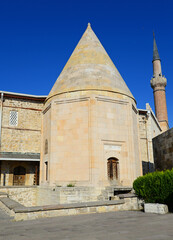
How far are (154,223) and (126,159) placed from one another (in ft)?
30.1

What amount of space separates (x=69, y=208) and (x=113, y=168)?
7.52 metres

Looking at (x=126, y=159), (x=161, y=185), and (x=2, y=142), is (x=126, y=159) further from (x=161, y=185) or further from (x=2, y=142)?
(x=2, y=142)

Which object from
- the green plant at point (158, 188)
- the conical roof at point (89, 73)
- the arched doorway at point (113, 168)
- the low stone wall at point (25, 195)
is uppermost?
the conical roof at point (89, 73)

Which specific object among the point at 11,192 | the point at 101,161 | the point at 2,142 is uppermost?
the point at 2,142

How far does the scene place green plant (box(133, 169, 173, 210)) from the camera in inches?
310

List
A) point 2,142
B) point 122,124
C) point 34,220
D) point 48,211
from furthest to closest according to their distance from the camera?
point 2,142, point 122,124, point 48,211, point 34,220

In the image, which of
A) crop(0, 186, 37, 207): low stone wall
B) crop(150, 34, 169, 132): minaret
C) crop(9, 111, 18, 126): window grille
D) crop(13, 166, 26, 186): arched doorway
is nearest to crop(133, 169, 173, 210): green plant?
crop(0, 186, 37, 207): low stone wall

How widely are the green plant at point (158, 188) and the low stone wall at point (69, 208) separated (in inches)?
18.7

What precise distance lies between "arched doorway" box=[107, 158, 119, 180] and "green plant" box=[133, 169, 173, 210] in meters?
5.44

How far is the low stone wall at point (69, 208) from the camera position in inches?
256

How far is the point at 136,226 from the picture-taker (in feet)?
17.4

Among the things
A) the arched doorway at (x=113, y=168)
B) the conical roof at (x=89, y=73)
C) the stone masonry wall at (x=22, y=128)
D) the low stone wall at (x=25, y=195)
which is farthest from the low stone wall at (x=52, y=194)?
the conical roof at (x=89, y=73)

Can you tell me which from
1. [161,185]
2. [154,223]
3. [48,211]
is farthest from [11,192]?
[154,223]

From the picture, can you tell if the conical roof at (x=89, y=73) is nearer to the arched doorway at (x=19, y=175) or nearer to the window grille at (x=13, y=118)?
the window grille at (x=13, y=118)
